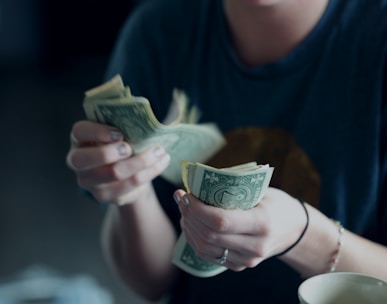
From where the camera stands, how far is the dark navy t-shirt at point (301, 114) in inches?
35.7

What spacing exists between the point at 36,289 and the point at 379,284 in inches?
57.2

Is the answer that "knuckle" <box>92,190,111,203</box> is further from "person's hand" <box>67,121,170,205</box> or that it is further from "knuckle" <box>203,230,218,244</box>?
"knuckle" <box>203,230,218,244</box>

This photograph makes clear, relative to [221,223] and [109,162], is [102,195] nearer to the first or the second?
[109,162]

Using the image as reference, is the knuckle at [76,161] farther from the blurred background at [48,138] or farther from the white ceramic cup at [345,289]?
the blurred background at [48,138]

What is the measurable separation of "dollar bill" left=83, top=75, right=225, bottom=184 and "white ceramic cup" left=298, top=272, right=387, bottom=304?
0.84ft

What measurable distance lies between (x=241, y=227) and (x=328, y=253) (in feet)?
0.55

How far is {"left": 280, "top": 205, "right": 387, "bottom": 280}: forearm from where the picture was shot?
30.1 inches

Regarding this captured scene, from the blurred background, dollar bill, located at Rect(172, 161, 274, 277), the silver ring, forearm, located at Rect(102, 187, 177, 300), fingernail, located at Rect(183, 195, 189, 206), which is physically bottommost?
the blurred background

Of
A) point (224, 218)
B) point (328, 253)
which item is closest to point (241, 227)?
point (224, 218)

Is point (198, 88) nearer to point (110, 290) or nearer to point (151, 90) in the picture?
point (151, 90)

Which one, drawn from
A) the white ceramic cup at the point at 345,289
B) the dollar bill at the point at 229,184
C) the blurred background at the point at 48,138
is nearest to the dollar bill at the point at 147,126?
the dollar bill at the point at 229,184

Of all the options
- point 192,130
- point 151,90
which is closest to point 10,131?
point 151,90

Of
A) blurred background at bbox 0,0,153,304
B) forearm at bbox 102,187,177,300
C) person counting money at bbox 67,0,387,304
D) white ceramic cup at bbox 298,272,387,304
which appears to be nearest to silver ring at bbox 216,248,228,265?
person counting money at bbox 67,0,387,304

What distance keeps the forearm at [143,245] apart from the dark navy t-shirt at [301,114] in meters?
0.04
